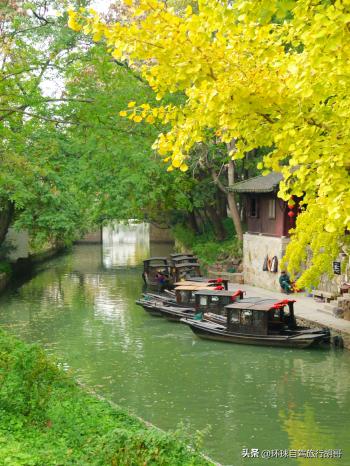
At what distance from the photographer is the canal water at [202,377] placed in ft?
51.1

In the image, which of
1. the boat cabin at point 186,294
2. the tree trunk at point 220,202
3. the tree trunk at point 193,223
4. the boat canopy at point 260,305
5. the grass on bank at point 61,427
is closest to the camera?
the grass on bank at point 61,427

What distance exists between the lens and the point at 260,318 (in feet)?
81.3

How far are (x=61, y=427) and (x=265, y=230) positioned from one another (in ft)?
85.2

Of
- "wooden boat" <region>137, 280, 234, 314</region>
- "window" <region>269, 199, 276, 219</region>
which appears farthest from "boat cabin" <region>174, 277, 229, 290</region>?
"window" <region>269, 199, 276, 219</region>

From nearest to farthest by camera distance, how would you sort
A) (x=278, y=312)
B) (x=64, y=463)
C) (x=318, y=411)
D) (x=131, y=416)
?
1. (x=64, y=463)
2. (x=131, y=416)
3. (x=318, y=411)
4. (x=278, y=312)

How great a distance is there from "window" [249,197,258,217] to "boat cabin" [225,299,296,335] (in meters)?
13.5

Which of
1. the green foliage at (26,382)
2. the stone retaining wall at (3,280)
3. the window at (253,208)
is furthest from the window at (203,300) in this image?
the stone retaining wall at (3,280)

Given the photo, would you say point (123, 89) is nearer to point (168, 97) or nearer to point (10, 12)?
point (10, 12)

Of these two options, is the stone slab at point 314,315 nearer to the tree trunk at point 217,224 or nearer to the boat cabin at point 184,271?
the boat cabin at point 184,271

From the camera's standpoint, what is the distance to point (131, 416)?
47.4 feet

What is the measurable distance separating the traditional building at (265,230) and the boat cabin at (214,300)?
663 cm

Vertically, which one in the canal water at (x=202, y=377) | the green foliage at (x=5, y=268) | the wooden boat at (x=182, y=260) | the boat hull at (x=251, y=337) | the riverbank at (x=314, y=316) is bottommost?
the canal water at (x=202, y=377)

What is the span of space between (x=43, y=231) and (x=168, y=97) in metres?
14.9

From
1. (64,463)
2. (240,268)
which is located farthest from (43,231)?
(64,463)
